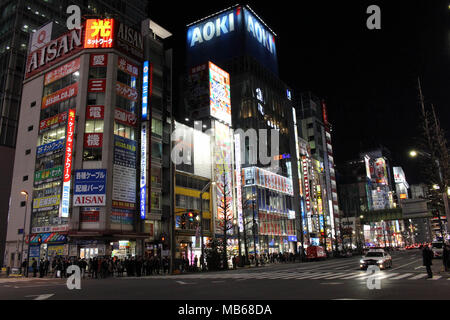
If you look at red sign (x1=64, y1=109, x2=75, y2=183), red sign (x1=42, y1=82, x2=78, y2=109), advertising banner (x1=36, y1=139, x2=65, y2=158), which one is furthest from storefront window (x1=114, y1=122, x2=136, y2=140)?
red sign (x1=42, y1=82, x2=78, y2=109)

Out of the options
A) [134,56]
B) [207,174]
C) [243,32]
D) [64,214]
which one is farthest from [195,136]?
[243,32]

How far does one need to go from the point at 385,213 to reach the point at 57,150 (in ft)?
223

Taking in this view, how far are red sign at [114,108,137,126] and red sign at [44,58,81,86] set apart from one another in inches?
309

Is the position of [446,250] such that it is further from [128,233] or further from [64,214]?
[64,214]

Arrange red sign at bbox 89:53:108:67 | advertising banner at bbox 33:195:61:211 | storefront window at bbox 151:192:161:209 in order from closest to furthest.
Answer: advertising banner at bbox 33:195:61:211
red sign at bbox 89:53:108:67
storefront window at bbox 151:192:161:209

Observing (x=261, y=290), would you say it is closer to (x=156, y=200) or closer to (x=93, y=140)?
(x=93, y=140)

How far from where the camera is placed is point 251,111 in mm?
80688

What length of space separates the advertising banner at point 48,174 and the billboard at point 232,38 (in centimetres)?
5914

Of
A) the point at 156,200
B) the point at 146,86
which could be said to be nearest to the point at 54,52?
the point at 146,86

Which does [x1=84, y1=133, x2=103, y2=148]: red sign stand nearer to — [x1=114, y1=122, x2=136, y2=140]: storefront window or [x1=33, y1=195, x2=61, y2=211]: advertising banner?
[x1=114, y1=122, x2=136, y2=140]: storefront window

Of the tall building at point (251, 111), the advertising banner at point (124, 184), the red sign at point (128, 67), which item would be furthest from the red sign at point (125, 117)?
the tall building at point (251, 111)

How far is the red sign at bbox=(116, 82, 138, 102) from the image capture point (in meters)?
46.7

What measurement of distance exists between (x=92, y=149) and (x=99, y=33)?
15.2 metres
